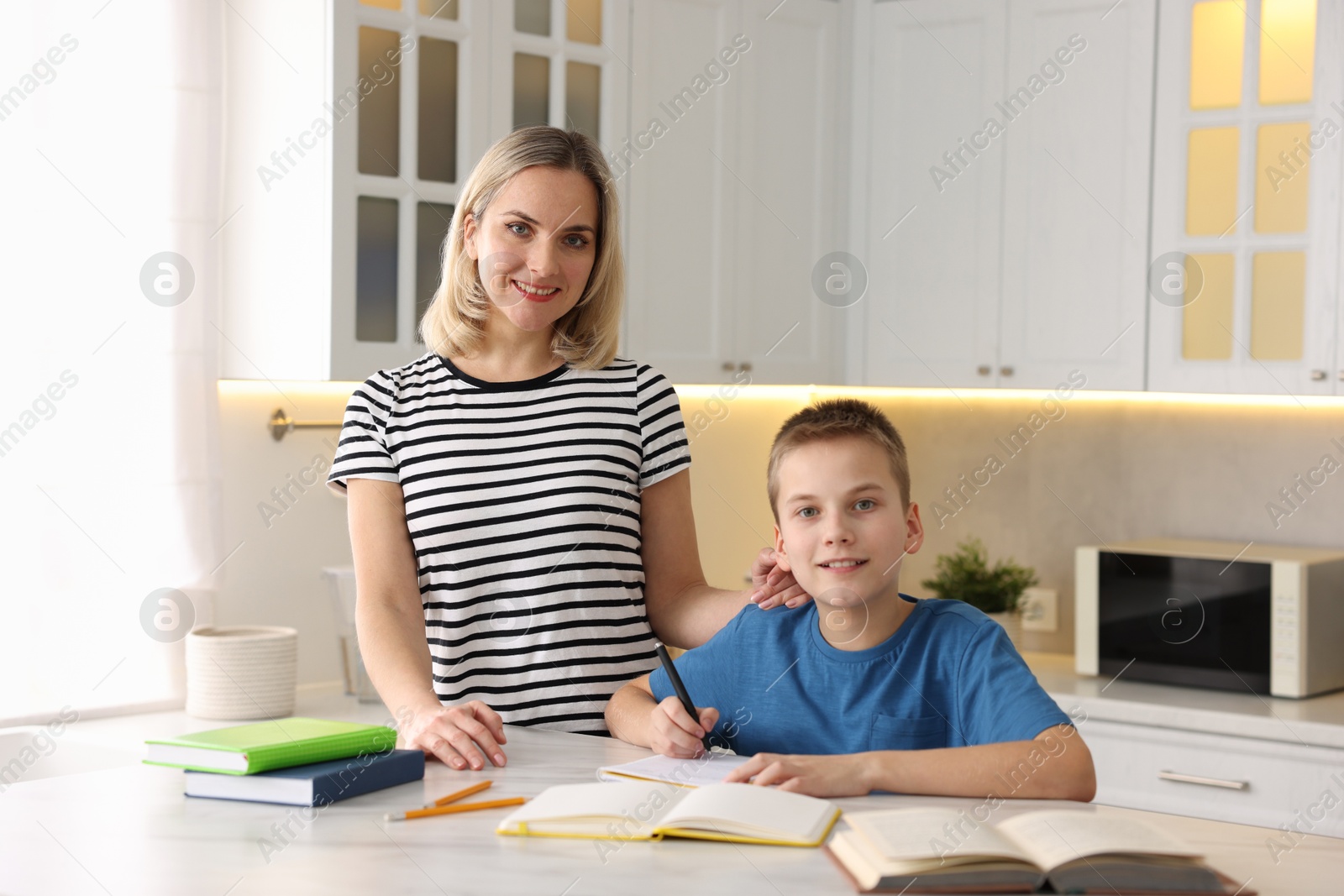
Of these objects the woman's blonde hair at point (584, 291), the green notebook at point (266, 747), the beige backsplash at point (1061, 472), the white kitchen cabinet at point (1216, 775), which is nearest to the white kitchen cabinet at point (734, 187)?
the beige backsplash at point (1061, 472)

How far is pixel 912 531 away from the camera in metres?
1.45

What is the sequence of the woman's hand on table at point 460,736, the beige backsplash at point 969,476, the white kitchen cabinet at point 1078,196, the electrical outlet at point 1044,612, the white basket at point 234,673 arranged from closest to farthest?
the woman's hand on table at point 460,736 → the white basket at point 234,673 → the beige backsplash at point 969,476 → the white kitchen cabinet at point 1078,196 → the electrical outlet at point 1044,612

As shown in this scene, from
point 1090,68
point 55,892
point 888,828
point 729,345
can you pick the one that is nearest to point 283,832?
point 55,892

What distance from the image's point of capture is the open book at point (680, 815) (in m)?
1.02

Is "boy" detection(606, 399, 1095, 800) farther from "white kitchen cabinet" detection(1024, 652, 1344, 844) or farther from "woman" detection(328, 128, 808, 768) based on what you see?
"white kitchen cabinet" detection(1024, 652, 1344, 844)

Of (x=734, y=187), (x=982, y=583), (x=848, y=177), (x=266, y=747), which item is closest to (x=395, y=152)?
(x=734, y=187)

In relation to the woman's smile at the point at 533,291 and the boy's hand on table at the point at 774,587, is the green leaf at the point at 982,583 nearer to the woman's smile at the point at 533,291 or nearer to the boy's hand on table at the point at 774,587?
the boy's hand on table at the point at 774,587

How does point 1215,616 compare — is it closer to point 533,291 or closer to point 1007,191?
point 1007,191

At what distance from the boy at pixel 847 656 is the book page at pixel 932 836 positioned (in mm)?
229

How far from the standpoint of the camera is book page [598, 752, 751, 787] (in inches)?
46.8

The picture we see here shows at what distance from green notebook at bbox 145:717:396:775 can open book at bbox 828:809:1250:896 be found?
456 mm

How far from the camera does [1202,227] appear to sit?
2770 mm

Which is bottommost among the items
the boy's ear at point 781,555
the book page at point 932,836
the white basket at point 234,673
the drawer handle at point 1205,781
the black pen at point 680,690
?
the drawer handle at point 1205,781

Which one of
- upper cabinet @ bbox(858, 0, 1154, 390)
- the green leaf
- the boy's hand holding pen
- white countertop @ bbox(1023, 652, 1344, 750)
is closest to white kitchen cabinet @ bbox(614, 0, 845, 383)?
upper cabinet @ bbox(858, 0, 1154, 390)
